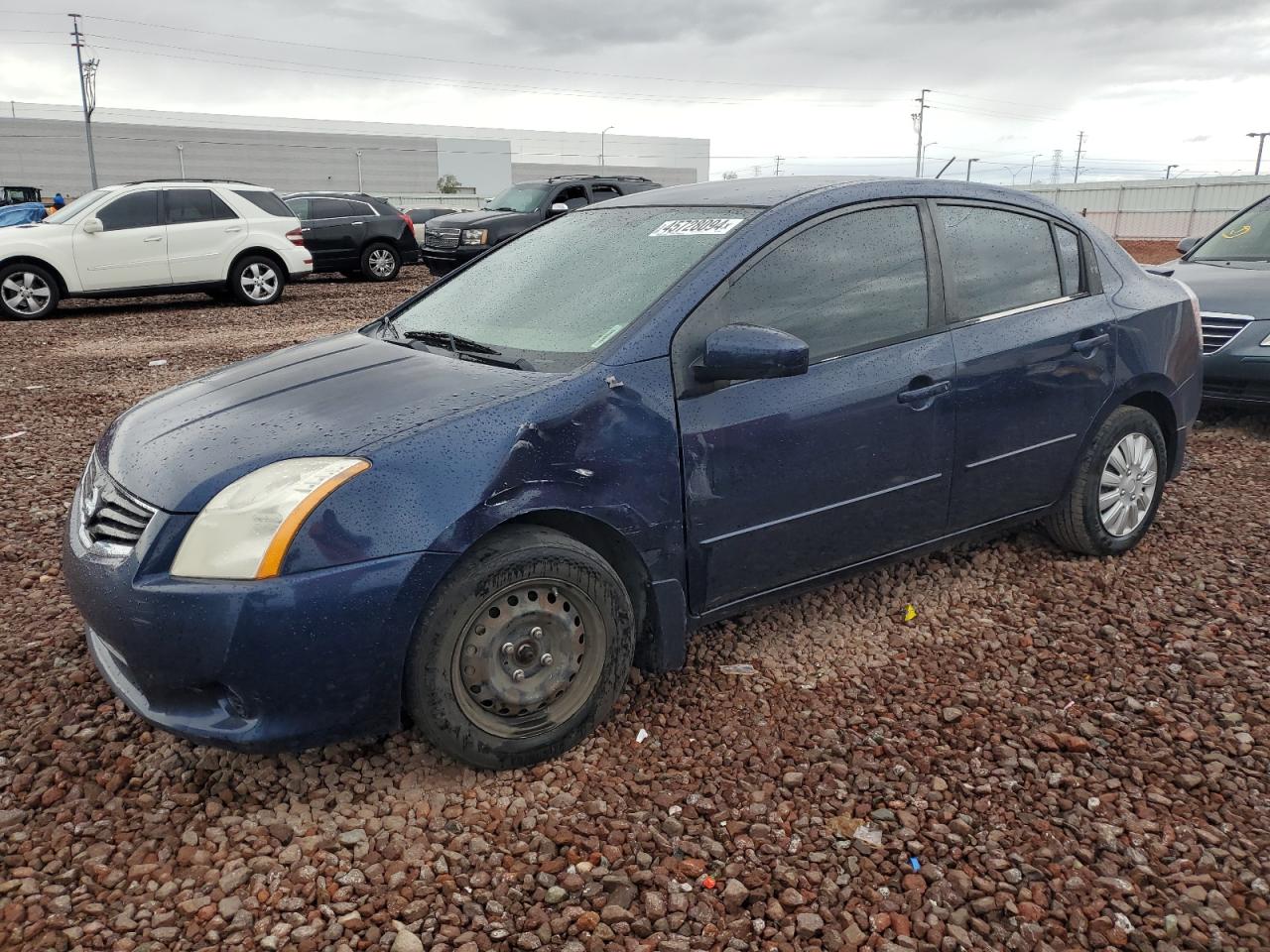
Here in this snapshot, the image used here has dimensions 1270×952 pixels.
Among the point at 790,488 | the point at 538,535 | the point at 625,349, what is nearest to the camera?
the point at 538,535

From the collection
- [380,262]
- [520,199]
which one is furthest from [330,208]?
[520,199]

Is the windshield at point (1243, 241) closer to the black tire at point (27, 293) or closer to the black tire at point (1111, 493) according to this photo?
the black tire at point (1111, 493)

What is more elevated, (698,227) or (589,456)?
(698,227)

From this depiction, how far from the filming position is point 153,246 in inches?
512

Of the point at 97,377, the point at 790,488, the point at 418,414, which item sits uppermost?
the point at 418,414

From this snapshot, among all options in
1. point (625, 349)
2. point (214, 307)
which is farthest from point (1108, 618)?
point (214, 307)

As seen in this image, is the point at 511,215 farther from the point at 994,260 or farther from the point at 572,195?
the point at 994,260

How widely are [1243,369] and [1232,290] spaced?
71 cm

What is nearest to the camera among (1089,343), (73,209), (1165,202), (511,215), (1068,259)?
(1089,343)

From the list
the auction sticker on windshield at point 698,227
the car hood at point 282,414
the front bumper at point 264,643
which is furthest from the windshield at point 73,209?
the front bumper at point 264,643

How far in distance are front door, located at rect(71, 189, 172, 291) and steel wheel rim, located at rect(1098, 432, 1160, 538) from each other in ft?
41.0

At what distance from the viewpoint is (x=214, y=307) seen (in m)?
14.1

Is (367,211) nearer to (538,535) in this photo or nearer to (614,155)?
(538,535)

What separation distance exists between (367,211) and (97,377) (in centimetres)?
1023
